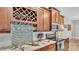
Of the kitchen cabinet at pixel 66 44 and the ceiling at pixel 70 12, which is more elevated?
the ceiling at pixel 70 12

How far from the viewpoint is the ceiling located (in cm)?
191

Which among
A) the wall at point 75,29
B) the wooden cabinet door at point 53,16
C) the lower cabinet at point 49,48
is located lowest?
the lower cabinet at point 49,48

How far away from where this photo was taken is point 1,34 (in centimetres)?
187

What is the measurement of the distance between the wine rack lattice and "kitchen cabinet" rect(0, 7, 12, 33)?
3.4 inches

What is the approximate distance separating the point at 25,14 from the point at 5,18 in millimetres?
254

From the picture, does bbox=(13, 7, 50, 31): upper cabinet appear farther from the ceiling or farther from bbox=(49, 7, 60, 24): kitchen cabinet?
the ceiling

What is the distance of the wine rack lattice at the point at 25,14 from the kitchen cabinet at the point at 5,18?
86 millimetres

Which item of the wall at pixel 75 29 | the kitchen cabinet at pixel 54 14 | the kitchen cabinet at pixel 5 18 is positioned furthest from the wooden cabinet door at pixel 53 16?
the kitchen cabinet at pixel 5 18

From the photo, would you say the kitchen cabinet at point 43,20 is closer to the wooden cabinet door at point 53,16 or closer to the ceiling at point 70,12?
the wooden cabinet door at point 53,16

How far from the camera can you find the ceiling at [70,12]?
191 cm

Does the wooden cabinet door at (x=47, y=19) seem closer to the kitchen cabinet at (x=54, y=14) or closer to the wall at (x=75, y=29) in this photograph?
the kitchen cabinet at (x=54, y=14)
